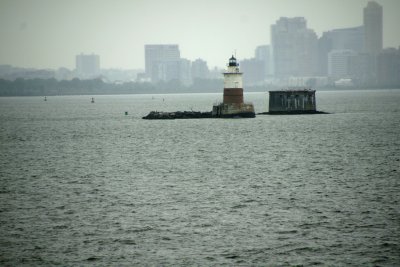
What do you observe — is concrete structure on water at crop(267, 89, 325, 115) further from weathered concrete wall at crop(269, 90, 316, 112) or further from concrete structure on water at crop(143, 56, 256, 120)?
concrete structure on water at crop(143, 56, 256, 120)

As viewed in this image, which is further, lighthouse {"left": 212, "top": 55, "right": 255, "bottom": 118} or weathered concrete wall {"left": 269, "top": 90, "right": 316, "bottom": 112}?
weathered concrete wall {"left": 269, "top": 90, "right": 316, "bottom": 112}

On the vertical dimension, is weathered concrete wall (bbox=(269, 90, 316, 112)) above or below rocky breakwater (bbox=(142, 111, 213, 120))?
above

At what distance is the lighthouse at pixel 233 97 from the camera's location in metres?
Answer: 92.5

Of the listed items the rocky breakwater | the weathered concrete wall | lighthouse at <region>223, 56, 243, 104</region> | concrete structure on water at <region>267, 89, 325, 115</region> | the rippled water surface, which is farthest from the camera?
Result: the rocky breakwater

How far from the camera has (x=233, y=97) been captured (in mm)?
97188

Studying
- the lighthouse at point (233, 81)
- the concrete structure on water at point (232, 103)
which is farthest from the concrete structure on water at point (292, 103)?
the lighthouse at point (233, 81)

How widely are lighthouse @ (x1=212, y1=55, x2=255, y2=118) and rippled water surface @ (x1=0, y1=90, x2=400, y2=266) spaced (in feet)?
68.5

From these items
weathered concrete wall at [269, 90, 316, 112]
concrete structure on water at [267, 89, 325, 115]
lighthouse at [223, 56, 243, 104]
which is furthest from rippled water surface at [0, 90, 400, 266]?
concrete structure on water at [267, 89, 325, 115]

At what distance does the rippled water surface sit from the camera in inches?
1082

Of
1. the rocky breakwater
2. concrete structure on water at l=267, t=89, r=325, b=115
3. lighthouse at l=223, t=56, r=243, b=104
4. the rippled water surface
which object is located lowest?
the rippled water surface

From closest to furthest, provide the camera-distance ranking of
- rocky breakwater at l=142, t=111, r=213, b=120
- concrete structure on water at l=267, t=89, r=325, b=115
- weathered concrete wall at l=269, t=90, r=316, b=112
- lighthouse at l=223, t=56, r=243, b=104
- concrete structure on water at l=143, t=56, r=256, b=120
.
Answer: lighthouse at l=223, t=56, r=243, b=104 < concrete structure on water at l=143, t=56, r=256, b=120 < weathered concrete wall at l=269, t=90, r=316, b=112 < concrete structure on water at l=267, t=89, r=325, b=115 < rocky breakwater at l=142, t=111, r=213, b=120

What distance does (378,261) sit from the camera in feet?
85.5

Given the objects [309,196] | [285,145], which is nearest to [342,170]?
[309,196]

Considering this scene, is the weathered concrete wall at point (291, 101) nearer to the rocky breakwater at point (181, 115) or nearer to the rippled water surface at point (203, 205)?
the rocky breakwater at point (181, 115)
